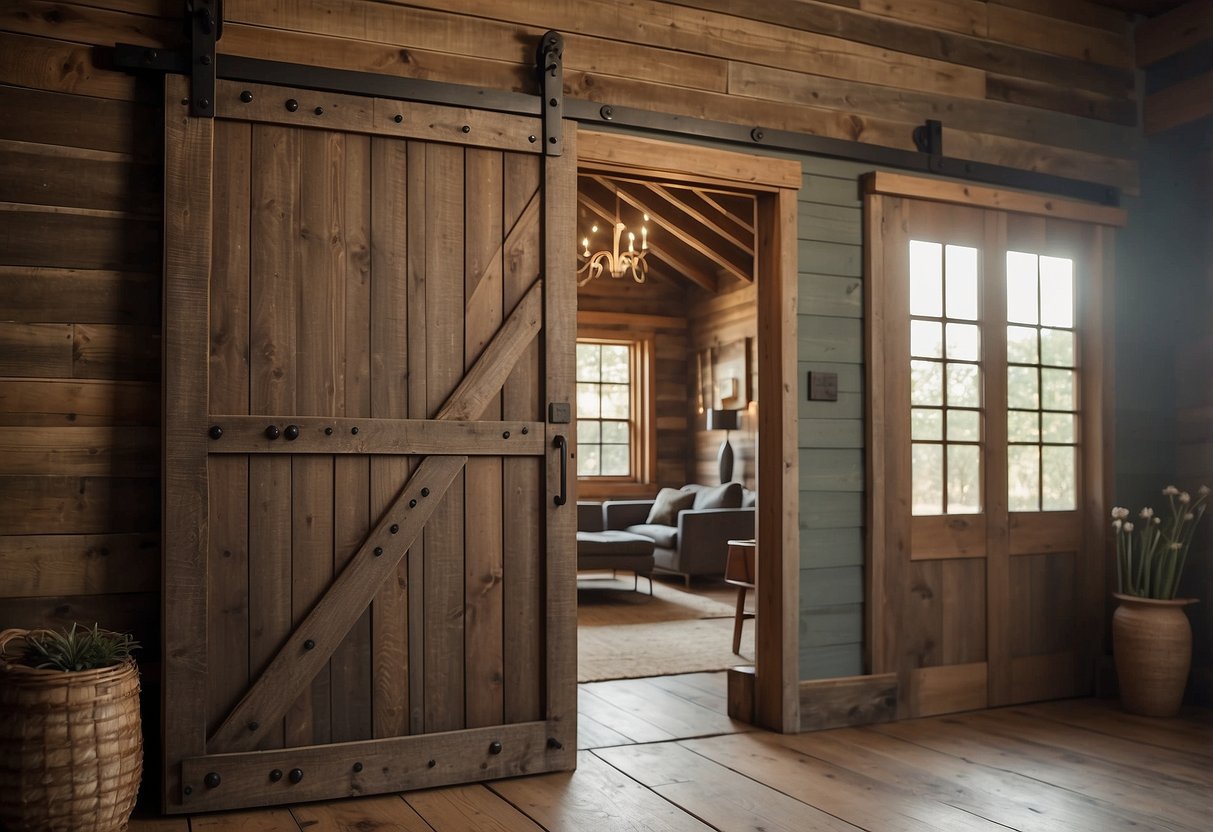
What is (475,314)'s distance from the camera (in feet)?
11.4

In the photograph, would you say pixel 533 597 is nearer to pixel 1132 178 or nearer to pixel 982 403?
pixel 982 403

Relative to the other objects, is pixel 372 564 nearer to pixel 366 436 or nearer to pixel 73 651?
pixel 366 436

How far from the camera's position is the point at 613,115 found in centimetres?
376

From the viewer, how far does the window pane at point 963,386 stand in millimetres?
4426

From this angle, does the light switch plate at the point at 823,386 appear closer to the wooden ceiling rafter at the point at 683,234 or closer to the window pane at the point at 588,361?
the wooden ceiling rafter at the point at 683,234

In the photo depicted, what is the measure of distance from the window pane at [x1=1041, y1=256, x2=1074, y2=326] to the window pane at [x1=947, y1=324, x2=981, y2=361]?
0.42 m

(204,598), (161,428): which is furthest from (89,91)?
(204,598)

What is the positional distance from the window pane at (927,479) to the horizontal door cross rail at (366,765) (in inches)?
71.9

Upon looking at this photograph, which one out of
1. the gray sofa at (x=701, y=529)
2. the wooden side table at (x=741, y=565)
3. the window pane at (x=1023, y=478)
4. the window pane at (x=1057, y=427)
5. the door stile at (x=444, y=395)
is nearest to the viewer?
the door stile at (x=444, y=395)

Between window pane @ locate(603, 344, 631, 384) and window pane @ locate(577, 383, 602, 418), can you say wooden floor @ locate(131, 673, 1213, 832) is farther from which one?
window pane @ locate(603, 344, 631, 384)

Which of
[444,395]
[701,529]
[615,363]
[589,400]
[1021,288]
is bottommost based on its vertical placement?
[701,529]

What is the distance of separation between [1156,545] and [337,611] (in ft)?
11.8

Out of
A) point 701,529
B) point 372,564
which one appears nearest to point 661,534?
point 701,529

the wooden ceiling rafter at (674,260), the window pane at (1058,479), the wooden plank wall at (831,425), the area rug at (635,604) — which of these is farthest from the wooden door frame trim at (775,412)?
the wooden ceiling rafter at (674,260)
